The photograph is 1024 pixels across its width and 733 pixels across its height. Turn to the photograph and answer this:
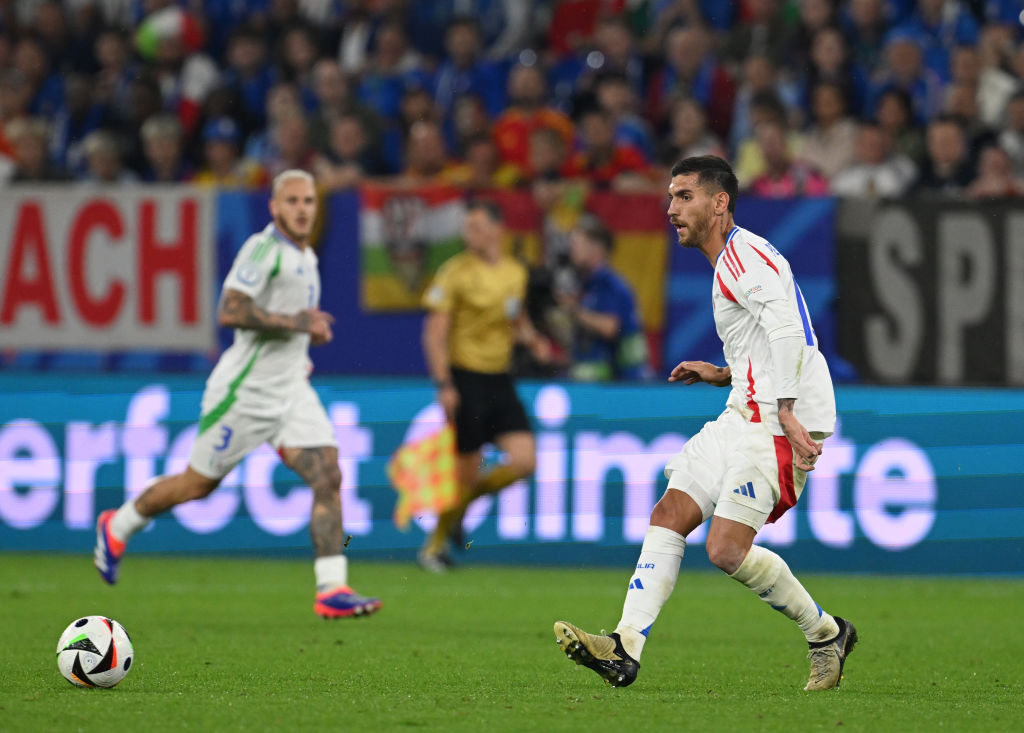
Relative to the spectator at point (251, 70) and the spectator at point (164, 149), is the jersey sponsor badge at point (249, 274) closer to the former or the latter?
the spectator at point (164, 149)

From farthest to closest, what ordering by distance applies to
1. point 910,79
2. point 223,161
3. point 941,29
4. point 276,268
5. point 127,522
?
point 223,161 < point 941,29 < point 910,79 < point 127,522 < point 276,268

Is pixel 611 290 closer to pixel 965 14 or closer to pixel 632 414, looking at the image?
pixel 632 414

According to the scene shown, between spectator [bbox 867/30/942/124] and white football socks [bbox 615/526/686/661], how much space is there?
25.4ft

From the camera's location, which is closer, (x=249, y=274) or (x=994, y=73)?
(x=249, y=274)

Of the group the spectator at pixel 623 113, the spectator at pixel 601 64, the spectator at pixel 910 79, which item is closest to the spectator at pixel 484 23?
the spectator at pixel 601 64

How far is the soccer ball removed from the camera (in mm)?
6617

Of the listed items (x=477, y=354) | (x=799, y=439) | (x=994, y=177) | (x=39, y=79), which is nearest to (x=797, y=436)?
(x=799, y=439)

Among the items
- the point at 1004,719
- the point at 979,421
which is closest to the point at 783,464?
the point at 1004,719

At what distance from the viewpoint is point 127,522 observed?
9492 mm

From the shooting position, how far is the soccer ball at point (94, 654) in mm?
6617

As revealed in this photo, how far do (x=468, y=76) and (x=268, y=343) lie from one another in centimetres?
727

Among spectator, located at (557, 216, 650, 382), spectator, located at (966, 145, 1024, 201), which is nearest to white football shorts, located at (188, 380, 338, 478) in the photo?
spectator, located at (557, 216, 650, 382)

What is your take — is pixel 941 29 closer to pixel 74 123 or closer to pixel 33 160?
pixel 33 160

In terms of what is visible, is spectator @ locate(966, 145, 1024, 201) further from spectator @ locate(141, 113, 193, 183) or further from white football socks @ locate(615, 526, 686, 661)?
spectator @ locate(141, 113, 193, 183)
